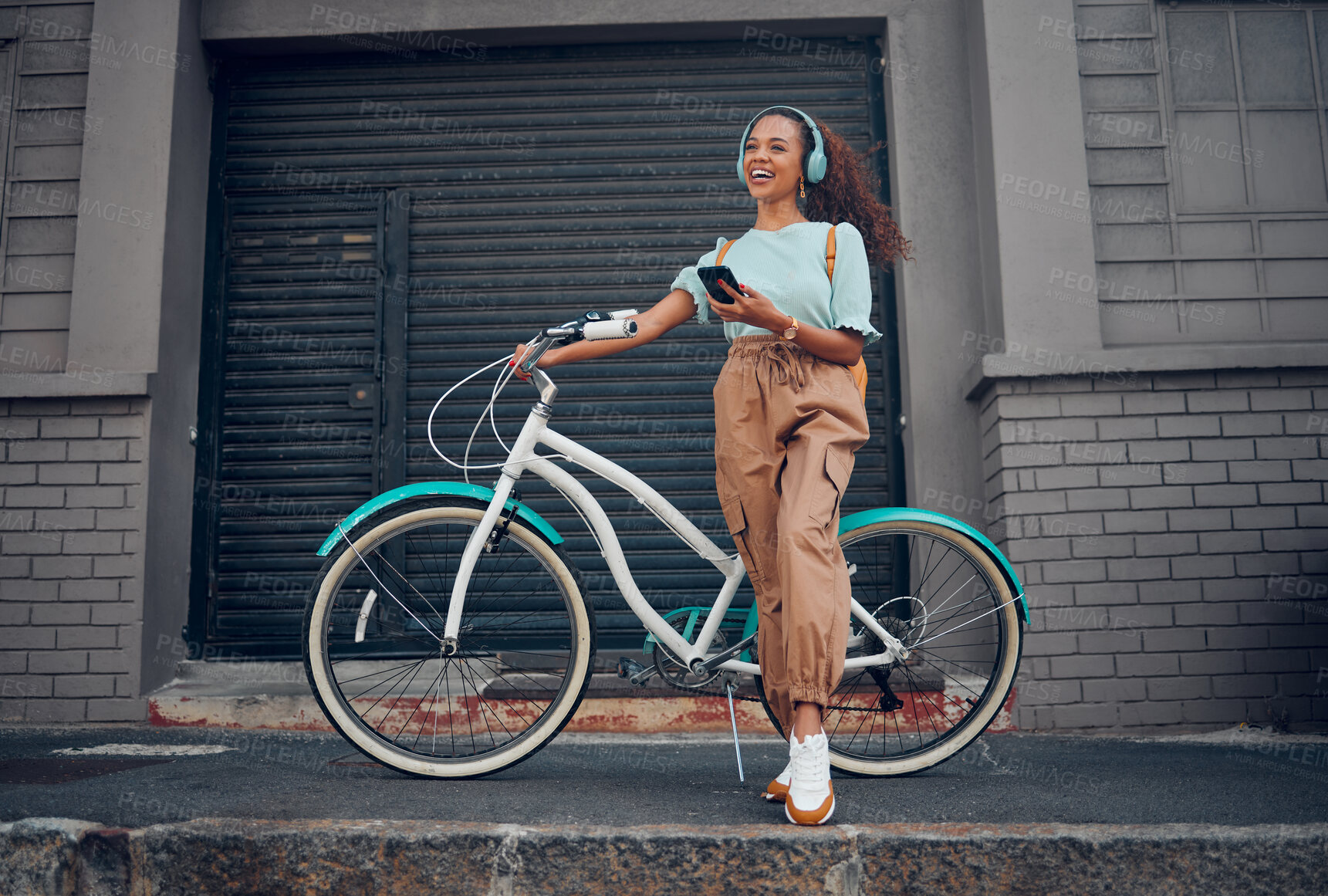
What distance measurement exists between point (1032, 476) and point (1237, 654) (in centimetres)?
118

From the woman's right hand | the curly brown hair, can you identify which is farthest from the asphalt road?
the curly brown hair

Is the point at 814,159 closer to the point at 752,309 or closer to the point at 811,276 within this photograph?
the point at 811,276

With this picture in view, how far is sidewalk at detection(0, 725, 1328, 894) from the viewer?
7.30 feet

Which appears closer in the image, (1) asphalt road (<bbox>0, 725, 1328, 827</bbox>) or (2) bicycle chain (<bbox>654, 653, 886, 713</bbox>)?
(1) asphalt road (<bbox>0, 725, 1328, 827</bbox>)

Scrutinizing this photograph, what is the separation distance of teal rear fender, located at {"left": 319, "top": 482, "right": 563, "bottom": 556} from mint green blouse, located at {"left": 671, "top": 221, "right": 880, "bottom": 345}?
35.0 inches

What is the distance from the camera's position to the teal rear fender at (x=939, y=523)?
3.10 m

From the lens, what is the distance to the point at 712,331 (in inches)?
205

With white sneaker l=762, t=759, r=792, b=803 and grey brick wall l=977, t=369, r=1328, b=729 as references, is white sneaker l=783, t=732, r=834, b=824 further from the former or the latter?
grey brick wall l=977, t=369, r=1328, b=729

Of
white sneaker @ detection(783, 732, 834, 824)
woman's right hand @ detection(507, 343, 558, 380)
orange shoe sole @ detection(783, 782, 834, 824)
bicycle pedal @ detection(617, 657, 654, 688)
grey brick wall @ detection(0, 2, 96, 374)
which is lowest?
orange shoe sole @ detection(783, 782, 834, 824)

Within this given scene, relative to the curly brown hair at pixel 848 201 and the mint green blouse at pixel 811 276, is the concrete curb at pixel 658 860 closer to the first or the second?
the mint green blouse at pixel 811 276

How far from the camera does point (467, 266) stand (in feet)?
17.3

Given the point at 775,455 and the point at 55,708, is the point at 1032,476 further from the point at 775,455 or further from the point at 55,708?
the point at 55,708

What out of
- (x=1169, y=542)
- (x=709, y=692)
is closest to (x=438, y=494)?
(x=709, y=692)

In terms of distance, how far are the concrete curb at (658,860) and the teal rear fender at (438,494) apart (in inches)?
37.4
